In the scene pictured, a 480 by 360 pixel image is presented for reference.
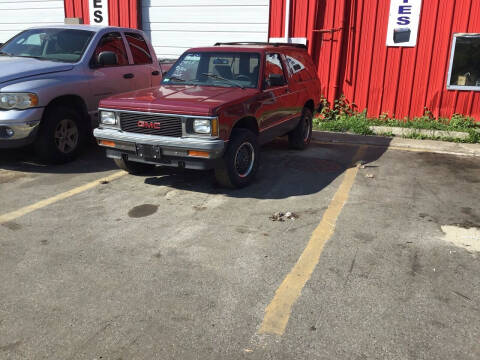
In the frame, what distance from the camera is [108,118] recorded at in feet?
18.9

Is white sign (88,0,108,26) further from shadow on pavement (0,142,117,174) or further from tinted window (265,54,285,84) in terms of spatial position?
tinted window (265,54,285,84)

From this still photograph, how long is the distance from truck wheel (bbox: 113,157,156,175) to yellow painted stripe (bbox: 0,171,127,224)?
18cm

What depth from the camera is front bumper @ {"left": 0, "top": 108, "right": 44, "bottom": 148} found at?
605 cm

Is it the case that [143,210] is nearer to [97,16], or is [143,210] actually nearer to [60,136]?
[60,136]

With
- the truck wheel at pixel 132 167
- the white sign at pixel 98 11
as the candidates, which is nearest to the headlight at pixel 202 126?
the truck wheel at pixel 132 167

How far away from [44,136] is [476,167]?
22.0 feet

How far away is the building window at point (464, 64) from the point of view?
934cm

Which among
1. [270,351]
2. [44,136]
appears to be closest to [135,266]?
[270,351]

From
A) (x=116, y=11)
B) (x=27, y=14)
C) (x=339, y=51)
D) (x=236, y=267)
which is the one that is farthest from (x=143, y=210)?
(x=27, y=14)

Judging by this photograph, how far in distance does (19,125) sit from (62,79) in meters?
0.98

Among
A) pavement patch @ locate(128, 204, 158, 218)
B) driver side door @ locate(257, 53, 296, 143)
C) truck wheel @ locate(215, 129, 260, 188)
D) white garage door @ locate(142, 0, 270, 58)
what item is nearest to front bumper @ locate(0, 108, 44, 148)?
pavement patch @ locate(128, 204, 158, 218)

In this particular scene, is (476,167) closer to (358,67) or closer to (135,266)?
(358,67)

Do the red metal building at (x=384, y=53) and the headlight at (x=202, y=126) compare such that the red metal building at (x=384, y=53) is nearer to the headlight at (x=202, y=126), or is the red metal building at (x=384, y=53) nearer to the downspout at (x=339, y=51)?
the downspout at (x=339, y=51)

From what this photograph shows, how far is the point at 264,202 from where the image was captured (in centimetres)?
547
